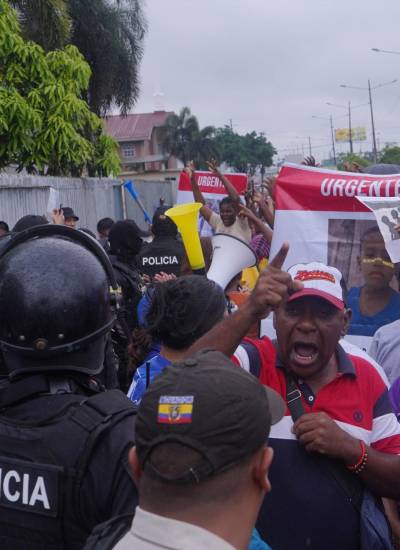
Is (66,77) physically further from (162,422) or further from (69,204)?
(162,422)

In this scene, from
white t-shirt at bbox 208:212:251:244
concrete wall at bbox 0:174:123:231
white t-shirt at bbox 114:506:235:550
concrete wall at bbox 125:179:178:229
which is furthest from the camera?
concrete wall at bbox 125:179:178:229

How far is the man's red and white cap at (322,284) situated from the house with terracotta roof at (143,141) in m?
66.3

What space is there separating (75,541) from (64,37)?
66.1 ft

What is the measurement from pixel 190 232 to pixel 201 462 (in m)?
3.80

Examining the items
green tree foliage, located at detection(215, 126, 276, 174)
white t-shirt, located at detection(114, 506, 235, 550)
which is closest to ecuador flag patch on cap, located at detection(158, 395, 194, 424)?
white t-shirt, located at detection(114, 506, 235, 550)

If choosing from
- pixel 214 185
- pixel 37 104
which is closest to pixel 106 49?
pixel 37 104

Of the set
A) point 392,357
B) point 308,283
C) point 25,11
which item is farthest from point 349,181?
point 25,11

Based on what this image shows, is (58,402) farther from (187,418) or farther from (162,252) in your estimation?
(162,252)

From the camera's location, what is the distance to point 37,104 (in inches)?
619

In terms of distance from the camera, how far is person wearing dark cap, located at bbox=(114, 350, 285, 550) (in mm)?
1371

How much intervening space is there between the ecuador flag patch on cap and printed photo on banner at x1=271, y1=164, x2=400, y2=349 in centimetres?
227

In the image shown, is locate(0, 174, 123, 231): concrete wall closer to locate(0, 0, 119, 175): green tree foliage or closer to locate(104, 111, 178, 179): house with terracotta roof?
locate(0, 0, 119, 175): green tree foliage

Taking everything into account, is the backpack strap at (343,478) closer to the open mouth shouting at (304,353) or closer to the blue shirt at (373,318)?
the open mouth shouting at (304,353)

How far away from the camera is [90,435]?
1726mm
